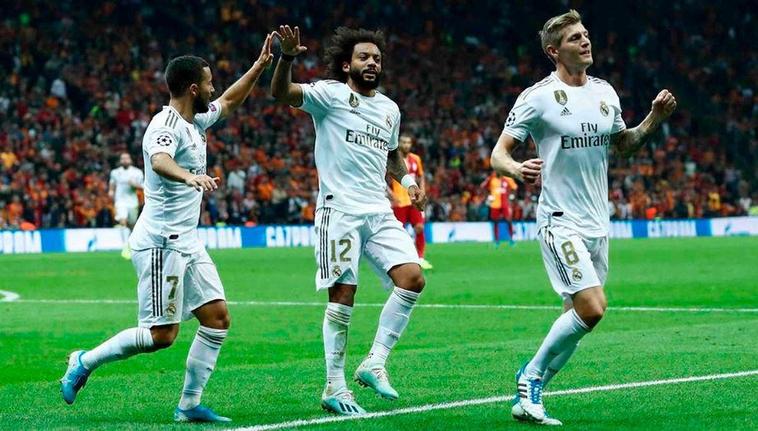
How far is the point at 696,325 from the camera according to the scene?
13.3 metres

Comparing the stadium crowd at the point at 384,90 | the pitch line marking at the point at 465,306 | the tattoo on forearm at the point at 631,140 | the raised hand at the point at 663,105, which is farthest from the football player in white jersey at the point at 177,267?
A: the stadium crowd at the point at 384,90

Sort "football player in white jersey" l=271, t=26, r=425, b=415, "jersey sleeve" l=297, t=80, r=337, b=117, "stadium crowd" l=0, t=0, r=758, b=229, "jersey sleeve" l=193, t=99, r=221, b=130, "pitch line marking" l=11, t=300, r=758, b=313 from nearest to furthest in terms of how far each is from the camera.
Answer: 1. "jersey sleeve" l=193, t=99, r=221, b=130
2. "football player in white jersey" l=271, t=26, r=425, b=415
3. "jersey sleeve" l=297, t=80, r=337, b=117
4. "pitch line marking" l=11, t=300, r=758, b=313
5. "stadium crowd" l=0, t=0, r=758, b=229

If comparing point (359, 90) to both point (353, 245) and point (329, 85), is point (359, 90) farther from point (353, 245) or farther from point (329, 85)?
point (353, 245)

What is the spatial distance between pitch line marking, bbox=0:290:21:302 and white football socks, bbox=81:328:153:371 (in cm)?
1019

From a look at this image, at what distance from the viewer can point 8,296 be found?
18.5 metres

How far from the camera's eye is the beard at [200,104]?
26.5 ft

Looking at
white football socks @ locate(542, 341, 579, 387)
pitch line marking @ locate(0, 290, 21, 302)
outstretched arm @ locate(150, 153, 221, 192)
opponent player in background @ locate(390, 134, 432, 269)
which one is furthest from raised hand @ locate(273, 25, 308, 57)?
opponent player in background @ locate(390, 134, 432, 269)

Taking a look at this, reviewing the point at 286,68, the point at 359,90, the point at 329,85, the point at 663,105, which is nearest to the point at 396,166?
the point at 359,90

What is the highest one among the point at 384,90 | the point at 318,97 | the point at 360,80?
the point at 384,90

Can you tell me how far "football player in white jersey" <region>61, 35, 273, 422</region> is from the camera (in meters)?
7.81

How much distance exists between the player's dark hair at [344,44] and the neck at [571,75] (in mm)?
1377

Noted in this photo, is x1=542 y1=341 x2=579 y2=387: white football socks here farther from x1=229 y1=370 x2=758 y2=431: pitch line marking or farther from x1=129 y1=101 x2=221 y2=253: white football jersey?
x1=129 y1=101 x2=221 y2=253: white football jersey

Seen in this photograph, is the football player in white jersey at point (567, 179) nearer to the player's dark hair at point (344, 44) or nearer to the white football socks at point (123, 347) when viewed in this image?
the player's dark hair at point (344, 44)

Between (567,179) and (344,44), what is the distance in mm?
1842
